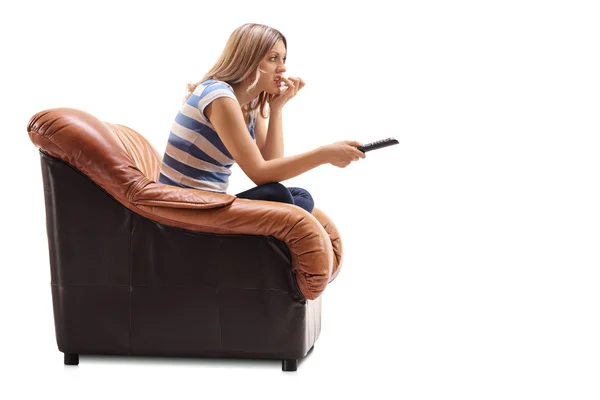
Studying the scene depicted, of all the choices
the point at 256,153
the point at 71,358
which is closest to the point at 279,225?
the point at 256,153

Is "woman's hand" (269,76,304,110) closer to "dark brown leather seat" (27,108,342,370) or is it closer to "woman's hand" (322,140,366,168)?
"woman's hand" (322,140,366,168)

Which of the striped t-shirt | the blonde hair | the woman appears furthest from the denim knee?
the blonde hair

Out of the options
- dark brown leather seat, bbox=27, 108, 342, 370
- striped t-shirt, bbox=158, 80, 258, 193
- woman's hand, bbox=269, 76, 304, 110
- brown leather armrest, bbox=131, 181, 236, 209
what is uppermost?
woman's hand, bbox=269, 76, 304, 110

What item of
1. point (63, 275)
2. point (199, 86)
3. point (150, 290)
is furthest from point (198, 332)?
point (199, 86)

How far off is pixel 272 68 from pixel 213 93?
0.27 m

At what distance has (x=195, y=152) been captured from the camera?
3449 millimetres

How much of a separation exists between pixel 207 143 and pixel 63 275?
0.66m

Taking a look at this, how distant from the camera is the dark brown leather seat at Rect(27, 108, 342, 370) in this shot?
3232 mm

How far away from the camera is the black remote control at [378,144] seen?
326 centimetres

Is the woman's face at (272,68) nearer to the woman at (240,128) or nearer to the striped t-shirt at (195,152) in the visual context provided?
the woman at (240,128)

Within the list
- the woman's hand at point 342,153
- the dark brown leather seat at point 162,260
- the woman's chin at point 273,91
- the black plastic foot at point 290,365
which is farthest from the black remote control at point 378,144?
the black plastic foot at point 290,365

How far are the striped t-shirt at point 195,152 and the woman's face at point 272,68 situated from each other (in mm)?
159

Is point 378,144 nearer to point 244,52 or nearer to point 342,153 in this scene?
point 342,153

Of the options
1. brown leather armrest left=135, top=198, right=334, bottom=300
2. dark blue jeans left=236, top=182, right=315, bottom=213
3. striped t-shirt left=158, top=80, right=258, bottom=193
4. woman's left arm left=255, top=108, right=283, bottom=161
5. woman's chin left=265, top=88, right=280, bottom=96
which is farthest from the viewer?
woman's left arm left=255, top=108, right=283, bottom=161
